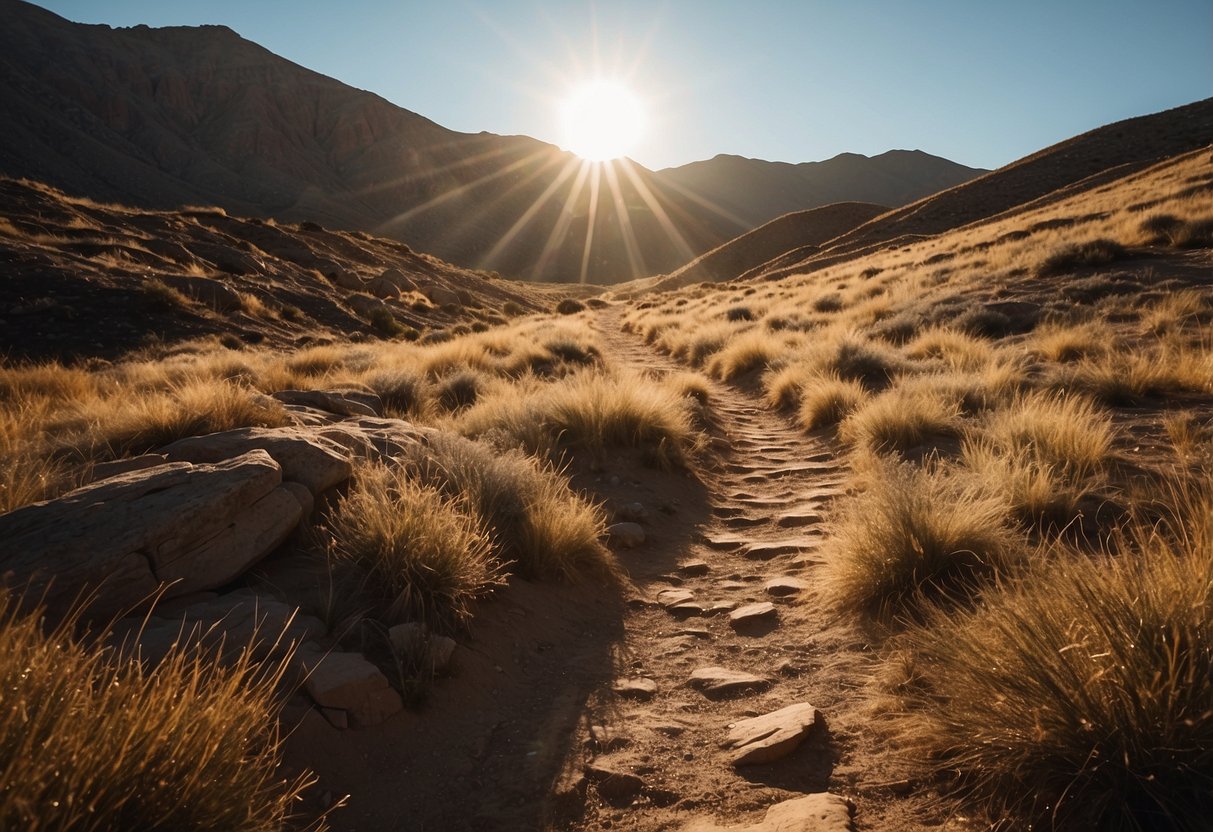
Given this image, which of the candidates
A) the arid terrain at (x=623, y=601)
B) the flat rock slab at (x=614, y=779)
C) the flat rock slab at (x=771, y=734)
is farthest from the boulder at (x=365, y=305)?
the flat rock slab at (x=771, y=734)

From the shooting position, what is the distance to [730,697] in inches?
129

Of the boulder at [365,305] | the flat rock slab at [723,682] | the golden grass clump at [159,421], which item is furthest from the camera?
the boulder at [365,305]

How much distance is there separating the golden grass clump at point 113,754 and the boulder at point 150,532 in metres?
0.89

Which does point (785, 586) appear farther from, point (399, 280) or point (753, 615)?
point (399, 280)

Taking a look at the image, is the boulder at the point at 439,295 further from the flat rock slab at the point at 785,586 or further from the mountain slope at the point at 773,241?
the mountain slope at the point at 773,241

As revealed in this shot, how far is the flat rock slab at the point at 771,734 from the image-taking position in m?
2.69

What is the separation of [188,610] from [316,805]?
1277 mm

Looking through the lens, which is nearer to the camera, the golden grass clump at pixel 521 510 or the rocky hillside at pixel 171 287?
the golden grass clump at pixel 521 510

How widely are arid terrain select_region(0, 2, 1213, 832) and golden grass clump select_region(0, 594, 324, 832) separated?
11 millimetres

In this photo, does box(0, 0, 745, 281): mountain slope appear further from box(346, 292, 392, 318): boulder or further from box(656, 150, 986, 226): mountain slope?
box(346, 292, 392, 318): boulder

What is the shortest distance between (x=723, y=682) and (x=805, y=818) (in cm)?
118

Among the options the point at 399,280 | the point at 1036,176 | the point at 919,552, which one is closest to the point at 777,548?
the point at 919,552

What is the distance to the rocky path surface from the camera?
8.22ft

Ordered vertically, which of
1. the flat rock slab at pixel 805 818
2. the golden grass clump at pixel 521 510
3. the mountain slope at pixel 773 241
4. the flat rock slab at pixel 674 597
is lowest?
the flat rock slab at pixel 674 597
